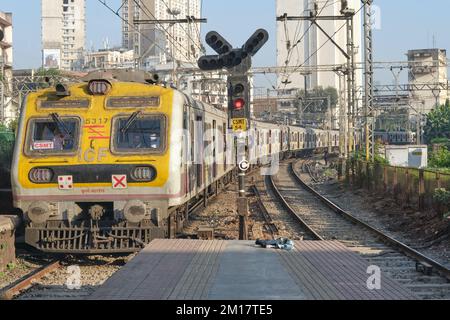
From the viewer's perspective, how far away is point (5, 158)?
16.0m

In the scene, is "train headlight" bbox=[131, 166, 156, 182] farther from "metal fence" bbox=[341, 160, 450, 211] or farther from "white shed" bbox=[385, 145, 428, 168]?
"white shed" bbox=[385, 145, 428, 168]

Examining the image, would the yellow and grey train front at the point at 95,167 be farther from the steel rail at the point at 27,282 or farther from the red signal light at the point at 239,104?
the red signal light at the point at 239,104

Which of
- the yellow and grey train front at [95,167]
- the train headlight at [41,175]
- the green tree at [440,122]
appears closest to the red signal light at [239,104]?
the yellow and grey train front at [95,167]

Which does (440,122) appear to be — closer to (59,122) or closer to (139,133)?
(139,133)

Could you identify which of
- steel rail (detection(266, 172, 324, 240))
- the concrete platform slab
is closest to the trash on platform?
the concrete platform slab

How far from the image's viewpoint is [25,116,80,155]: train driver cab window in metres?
10.8

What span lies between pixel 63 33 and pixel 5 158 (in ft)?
263

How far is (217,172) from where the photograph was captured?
18172mm

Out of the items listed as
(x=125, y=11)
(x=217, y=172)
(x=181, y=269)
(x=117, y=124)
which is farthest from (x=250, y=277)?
(x=125, y=11)

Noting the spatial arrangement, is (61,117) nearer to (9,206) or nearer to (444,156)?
(9,206)

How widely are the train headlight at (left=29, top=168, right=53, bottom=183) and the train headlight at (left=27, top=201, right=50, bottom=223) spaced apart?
0.39 m

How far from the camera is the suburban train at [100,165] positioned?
1030cm

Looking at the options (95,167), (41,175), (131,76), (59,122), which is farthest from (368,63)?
(41,175)
